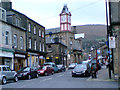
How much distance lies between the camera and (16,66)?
28.6 meters

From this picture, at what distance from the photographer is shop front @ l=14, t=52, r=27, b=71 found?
2822 centimetres

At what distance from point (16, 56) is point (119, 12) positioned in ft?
53.5

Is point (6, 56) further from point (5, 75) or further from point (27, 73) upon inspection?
point (5, 75)

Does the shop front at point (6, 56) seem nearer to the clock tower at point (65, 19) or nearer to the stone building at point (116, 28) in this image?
the stone building at point (116, 28)

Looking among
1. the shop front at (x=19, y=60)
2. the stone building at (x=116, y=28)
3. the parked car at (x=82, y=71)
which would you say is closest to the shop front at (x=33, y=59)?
the shop front at (x=19, y=60)

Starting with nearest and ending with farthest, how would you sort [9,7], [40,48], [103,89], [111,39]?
[103,89] → [111,39] → [9,7] → [40,48]

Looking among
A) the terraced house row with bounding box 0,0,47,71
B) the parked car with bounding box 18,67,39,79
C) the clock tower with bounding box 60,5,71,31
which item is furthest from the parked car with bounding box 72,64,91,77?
the clock tower with bounding box 60,5,71,31

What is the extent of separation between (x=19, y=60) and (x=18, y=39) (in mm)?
3426

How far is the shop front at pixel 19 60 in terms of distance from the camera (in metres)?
28.2

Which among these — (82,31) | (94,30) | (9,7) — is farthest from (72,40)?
(9,7)

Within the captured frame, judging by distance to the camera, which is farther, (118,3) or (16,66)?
(16,66)

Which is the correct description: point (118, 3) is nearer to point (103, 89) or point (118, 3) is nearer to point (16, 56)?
point (103, 89)

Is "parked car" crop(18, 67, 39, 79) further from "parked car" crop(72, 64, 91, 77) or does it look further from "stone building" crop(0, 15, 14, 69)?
"parked car" crop(72, 64, 91, 77)

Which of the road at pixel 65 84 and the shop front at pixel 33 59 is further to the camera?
the shop front at pixel 33 59
